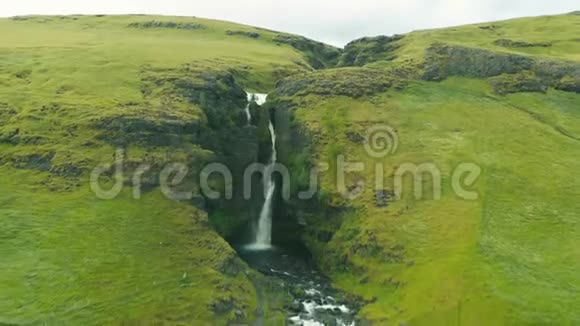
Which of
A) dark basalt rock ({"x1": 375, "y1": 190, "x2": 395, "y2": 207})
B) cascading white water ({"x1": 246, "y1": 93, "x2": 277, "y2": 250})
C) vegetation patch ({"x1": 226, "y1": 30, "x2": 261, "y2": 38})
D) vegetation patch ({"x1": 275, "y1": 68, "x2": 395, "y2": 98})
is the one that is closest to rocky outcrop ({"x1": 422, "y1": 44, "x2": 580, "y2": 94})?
vegetation patch ({"x1": 275, "y1": 68, "x2": 395, "y2": 98})

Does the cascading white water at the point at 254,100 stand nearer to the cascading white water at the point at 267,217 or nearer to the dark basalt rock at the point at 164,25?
the cascading white water at the point at 267,217

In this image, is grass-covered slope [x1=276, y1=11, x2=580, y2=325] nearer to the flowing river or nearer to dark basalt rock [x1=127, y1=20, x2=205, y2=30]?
the flowing river

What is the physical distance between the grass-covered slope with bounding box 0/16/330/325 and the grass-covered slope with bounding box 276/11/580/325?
1086 cm

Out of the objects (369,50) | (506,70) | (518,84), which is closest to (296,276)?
(518,84)

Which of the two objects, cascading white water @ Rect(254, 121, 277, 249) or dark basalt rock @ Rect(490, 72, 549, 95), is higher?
dark basalt rock @ Rect(490, 72, 549, 95)

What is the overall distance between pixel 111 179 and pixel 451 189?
34888 millimetres

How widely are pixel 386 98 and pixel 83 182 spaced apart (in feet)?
140

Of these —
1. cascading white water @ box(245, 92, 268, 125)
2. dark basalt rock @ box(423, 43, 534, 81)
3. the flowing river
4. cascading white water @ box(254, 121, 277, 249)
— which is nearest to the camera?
the flowing river

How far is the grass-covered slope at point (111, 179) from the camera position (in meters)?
46.2

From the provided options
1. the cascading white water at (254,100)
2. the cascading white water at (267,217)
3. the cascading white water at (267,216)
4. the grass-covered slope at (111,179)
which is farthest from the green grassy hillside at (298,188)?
the cascading white water at (267,217)

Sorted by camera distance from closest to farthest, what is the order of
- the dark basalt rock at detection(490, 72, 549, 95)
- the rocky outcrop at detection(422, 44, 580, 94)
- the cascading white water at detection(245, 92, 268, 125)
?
the cascading white water at detection(245, 92, 268, 125)
the dark basalt rock at detection(490, 72, 549, 95)
the rocky outcrop at detection(422, 44, 580, 94)

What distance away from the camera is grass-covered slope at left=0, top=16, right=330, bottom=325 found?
4619cm

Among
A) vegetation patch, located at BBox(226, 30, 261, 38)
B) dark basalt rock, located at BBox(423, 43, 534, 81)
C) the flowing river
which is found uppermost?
vegetation patch, located at BBox(226, 30, 261, 38)

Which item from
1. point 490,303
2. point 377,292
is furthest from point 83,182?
point 490,303
